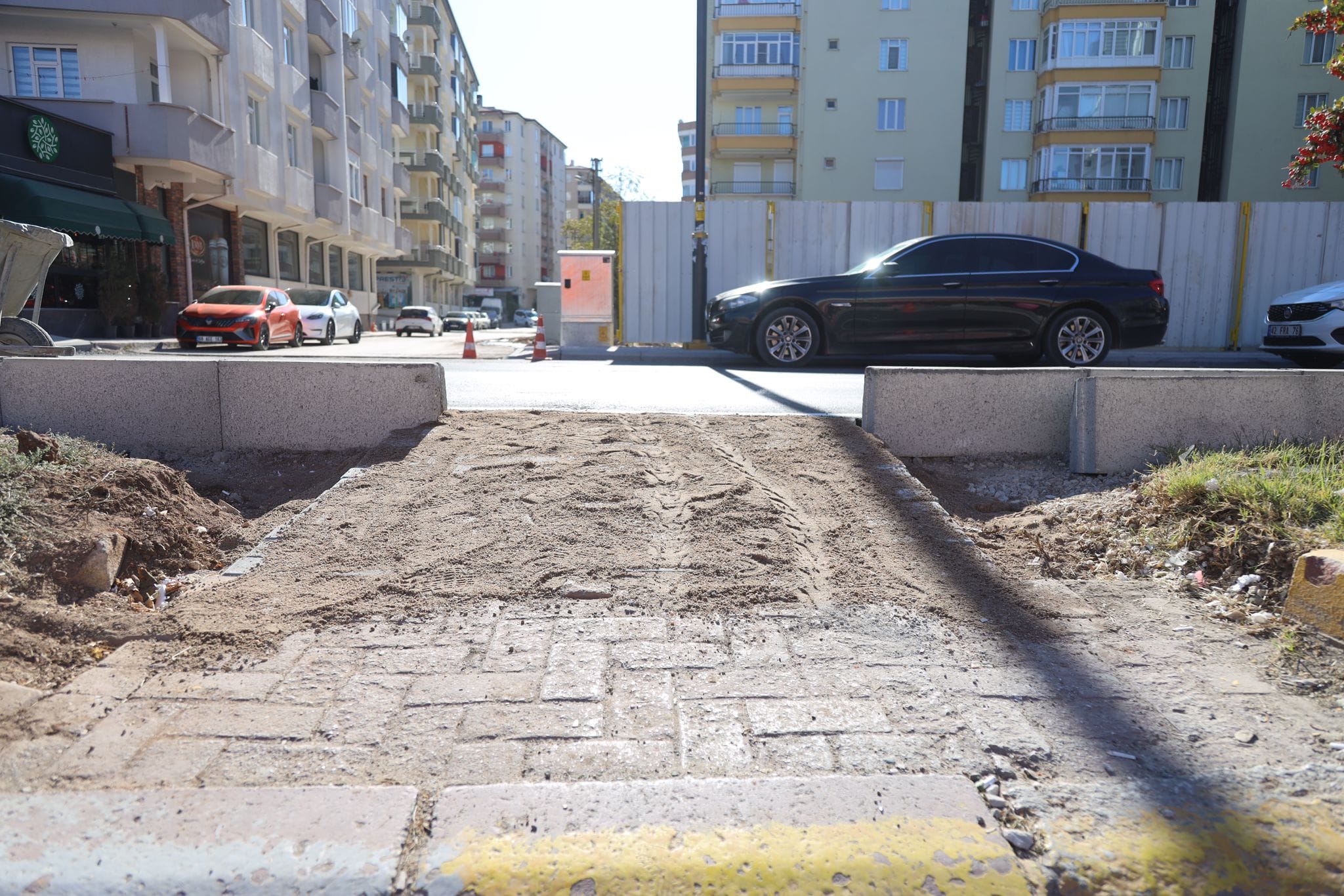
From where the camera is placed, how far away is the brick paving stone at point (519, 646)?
9.29 feet

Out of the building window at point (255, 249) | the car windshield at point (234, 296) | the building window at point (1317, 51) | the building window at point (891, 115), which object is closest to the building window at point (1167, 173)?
the building window at point (1317, 51)

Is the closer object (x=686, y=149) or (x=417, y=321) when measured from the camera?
(x=417, y=321)

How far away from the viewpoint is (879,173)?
1665 inches

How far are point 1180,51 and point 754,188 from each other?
2040 centimetres

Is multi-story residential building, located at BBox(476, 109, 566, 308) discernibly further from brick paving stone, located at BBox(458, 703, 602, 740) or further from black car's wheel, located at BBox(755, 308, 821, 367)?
brick paving stone, located at BBox(458, 703, 602, 740)

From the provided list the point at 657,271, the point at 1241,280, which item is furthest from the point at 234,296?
the point at 1241,280

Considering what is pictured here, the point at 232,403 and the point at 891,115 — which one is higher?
the point at 891,115

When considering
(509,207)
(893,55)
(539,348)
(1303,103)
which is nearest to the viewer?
(539,348)

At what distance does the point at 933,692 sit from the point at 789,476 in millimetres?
2141

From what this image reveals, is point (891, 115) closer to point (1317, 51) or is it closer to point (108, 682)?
point (1317, 51)

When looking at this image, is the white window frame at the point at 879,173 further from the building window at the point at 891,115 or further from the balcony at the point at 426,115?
the balcony at the point at 426,115

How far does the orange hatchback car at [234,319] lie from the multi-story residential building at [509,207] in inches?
2726

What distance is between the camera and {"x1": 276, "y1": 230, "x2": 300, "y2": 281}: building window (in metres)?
32.3

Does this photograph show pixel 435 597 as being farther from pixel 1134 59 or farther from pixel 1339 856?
pixel 1134 59
